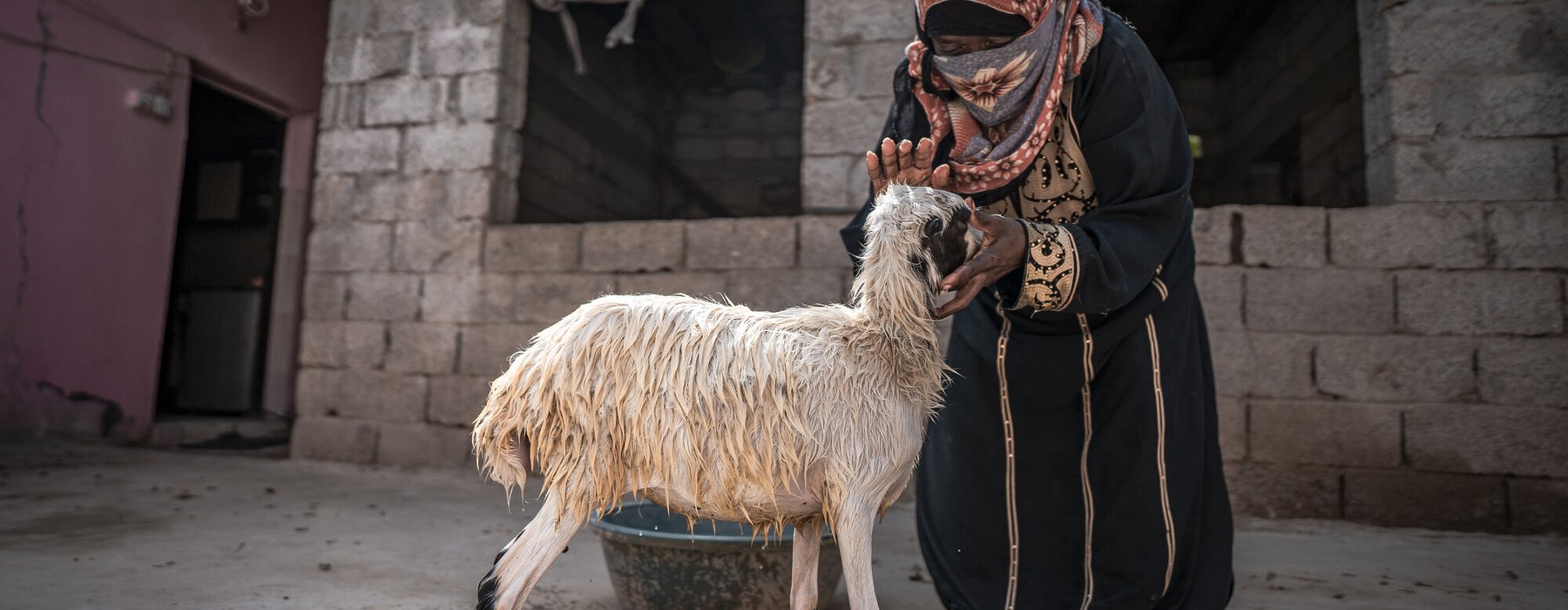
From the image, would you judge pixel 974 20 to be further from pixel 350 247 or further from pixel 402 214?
pixel 350 247

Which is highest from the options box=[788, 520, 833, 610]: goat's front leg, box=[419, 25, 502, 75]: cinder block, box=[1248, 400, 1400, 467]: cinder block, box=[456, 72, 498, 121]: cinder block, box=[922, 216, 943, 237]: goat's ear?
box=[419, 25, 502, 75]: cinder block

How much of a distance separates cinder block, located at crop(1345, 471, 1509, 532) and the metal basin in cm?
297

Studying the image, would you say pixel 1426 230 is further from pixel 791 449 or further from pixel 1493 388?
pixel 791 449

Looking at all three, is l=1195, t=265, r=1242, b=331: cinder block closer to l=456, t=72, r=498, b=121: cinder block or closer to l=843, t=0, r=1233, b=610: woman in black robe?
l=843, t=0, r=1233, b=610: woman in black robe

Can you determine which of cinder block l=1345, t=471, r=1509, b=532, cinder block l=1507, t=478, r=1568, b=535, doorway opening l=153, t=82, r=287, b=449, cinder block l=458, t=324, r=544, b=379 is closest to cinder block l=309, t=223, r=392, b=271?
cinder block l=458, t=324, r=544, b=379

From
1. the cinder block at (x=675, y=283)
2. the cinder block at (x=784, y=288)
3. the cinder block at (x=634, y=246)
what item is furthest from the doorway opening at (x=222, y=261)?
the cinder block at (x=784, y=288)

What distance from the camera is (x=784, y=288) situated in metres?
4.15

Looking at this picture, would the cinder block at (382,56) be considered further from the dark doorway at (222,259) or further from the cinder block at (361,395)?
the dark doorway at (222,259)

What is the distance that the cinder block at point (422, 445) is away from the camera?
4535 millimetres

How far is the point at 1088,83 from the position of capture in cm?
166

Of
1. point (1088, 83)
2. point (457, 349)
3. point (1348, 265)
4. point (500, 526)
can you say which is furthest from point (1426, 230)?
point (457, 349)

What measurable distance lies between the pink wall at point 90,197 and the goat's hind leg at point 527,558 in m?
5.19

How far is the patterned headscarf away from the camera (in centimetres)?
159

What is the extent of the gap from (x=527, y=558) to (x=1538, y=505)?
4368 mm
